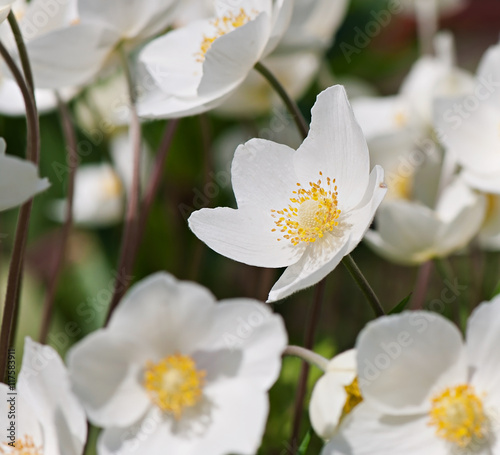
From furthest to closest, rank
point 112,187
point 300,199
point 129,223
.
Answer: point 112,187 < point 129,223 < point 300,199

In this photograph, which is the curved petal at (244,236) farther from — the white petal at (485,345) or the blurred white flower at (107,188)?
the blurred white flower at (107,188)

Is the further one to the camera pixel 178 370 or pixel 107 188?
pixel 107 188

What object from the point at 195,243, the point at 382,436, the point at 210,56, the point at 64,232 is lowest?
the point at 195,243

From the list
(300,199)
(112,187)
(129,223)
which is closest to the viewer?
(300,199)

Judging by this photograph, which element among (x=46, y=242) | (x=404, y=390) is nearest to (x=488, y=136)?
(x=404, y=390)

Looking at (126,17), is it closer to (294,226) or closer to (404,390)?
(294,226)

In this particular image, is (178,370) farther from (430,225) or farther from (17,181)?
(430,225)

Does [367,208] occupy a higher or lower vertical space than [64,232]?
higher

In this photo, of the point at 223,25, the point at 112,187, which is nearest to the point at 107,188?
the point at 112,187
